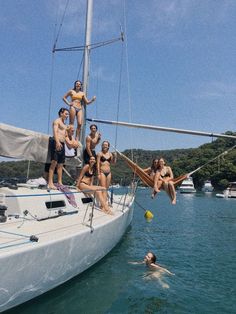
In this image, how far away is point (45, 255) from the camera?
5184 millimetres

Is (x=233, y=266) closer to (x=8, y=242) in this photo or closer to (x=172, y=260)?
(x=172, y=260)

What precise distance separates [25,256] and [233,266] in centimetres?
692

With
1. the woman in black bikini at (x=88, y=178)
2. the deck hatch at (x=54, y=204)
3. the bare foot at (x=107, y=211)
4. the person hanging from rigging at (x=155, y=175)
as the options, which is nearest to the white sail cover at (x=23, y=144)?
the woman in black bikini at (x=88, y=178)

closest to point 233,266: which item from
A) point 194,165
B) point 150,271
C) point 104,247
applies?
point 150,271

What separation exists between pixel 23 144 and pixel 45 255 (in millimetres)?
4189

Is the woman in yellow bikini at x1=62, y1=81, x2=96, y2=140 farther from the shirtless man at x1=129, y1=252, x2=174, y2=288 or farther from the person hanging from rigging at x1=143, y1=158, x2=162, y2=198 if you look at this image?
the shirtless man at x1=129, y1=252, x2=174, y2=288

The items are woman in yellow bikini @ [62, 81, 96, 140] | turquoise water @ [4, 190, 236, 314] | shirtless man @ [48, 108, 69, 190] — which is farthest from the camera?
woman in yellow bikini @ [62, 81, 96, 140]

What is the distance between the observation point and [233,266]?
9.72 metres

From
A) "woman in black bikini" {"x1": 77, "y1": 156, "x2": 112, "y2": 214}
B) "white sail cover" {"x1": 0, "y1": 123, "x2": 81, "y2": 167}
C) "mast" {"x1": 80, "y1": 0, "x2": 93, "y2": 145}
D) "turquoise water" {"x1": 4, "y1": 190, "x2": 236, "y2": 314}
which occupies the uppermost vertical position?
"mast" {"x1": 80, "y1": 0, "x2": 93, "y2": 145}

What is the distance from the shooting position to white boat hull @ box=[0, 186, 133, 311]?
4.59 m

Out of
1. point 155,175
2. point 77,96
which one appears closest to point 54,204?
point 155,175

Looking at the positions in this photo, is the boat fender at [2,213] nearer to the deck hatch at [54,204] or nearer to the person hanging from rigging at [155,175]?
the deck hatch at [54,204]

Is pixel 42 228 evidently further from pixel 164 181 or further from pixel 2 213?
pixel 164 181

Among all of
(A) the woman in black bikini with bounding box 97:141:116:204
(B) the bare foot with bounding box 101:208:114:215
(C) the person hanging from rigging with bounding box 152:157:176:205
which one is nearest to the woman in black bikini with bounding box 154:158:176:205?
Result: (C) the person hanging from rigging with bounding box 152:157:176:205
